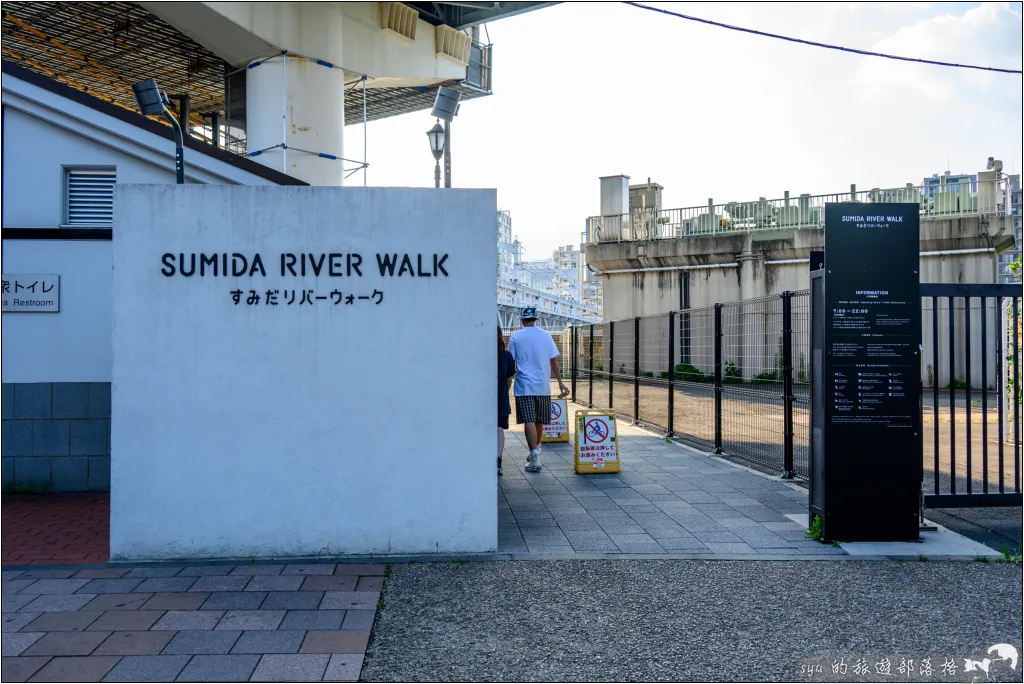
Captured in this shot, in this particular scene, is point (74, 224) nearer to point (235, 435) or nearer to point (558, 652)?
point (235, 435)

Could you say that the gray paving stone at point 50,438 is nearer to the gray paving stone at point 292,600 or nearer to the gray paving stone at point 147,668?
the gray paving stone at point 292,600

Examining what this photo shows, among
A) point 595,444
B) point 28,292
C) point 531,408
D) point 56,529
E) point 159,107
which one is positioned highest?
point 159,107

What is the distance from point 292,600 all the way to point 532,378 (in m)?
5.18

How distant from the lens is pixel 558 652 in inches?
166

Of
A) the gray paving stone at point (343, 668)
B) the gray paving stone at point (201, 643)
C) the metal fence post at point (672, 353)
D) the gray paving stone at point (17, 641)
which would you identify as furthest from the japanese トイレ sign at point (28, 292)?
the metal fence post at point (672, 353)

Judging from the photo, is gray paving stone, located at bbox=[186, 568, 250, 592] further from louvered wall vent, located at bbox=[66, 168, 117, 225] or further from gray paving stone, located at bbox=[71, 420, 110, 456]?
louvered wall vent, located at bbox=[66, 168, 117, 225]

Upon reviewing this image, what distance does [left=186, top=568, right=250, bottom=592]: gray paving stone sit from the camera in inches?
208

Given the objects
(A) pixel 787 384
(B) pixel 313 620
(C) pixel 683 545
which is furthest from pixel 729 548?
(A) pixel 787 384

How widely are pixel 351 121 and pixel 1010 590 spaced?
21.8 meters

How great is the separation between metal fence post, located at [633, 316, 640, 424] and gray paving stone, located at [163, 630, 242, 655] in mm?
11338

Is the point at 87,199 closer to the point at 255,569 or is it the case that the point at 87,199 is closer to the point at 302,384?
the point at 302,384

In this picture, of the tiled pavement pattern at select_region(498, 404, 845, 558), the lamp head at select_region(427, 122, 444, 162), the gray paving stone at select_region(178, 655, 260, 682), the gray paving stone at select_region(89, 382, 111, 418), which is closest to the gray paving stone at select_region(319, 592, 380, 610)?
the gray paving stone at select_region(178, 655, 260, 682)

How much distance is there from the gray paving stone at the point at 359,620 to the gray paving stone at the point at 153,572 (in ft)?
5.02

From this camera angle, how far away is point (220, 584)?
5387 mm
